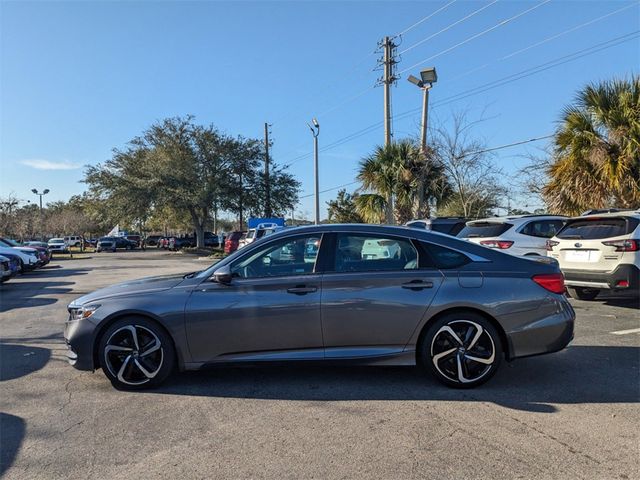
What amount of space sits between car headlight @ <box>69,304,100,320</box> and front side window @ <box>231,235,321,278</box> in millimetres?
1380

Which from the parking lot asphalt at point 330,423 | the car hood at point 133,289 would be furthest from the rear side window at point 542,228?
the car hood at point 133,289

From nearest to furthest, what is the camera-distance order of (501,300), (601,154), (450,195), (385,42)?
(501,300), (601,154), (450,195), (385,42)

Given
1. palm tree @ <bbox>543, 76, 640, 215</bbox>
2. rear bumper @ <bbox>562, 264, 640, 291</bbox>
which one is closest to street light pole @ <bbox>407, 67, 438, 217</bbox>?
palm tree @ <bbox>543, 76, 640, 215</bbox>

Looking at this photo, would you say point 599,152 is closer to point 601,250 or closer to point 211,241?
point 601,250

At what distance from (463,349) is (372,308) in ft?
3.03

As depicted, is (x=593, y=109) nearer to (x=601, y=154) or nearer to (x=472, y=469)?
(x=601, y=154)

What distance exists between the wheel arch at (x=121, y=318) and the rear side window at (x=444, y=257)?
2.53 meters

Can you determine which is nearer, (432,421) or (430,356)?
(432,421)

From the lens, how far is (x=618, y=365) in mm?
5262

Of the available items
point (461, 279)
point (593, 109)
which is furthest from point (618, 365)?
point (593, 109)

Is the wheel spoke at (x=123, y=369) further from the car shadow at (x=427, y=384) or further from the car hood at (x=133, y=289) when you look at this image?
the car hood at (x=133, y=289)

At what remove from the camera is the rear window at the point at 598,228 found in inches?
310

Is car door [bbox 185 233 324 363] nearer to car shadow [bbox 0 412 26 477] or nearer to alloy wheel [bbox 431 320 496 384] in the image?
alloy wheel [bbox 431 320 496 384]

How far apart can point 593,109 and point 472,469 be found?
12.8 m
